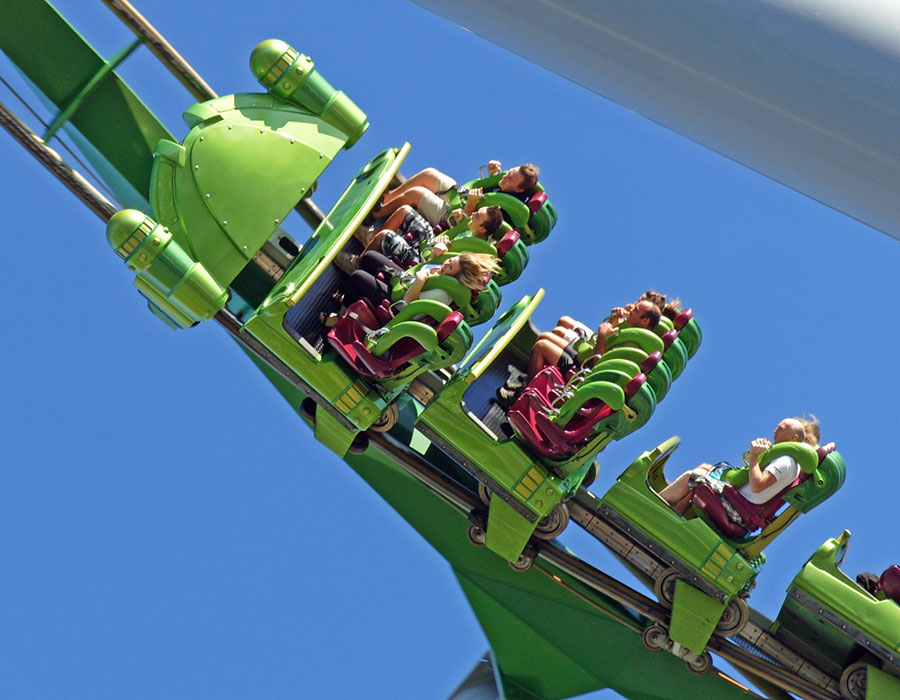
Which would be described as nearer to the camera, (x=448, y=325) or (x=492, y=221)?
(x=448, y=325)

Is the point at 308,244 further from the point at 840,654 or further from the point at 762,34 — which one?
the point at 762,34

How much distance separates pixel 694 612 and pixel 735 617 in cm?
19

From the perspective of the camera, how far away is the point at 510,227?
602 centimetres

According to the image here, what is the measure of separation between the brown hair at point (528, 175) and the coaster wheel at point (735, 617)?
2.16 meters

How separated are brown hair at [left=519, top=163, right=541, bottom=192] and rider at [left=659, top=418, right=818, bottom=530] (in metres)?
1.56

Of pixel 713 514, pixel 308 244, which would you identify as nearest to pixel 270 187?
pixel 308 244

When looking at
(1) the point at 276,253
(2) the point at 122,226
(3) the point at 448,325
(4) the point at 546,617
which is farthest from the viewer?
(4) the point at 546,617

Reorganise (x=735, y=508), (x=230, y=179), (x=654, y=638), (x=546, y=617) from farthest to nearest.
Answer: (x=546, y=617)
(x=654, y=638)
(x=230, y=179)
(x=735, y=508)

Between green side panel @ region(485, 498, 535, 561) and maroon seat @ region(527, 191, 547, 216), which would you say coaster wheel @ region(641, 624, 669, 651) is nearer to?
green side panel @ region(485, 498, 535, 561)

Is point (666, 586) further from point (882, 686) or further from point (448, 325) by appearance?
point (448, 325)

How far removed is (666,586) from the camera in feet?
19.5

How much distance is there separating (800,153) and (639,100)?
0.16m

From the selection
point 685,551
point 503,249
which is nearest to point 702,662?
point 685,551

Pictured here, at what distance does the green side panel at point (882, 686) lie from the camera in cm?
577
